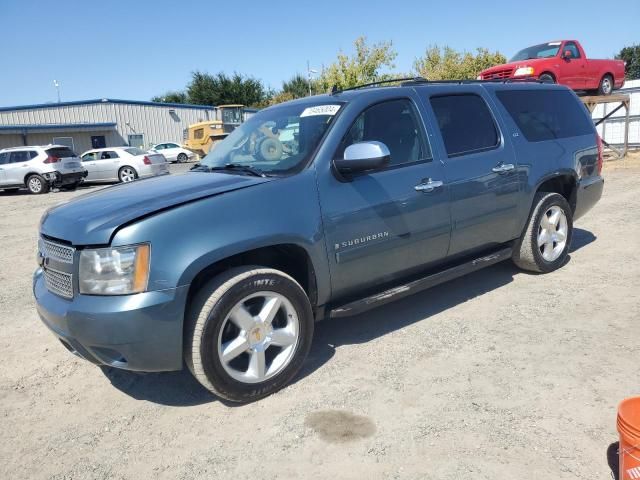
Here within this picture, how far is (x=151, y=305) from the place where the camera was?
9.05ft

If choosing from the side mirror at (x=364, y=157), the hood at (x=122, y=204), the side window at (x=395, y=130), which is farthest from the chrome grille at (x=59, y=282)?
the side window at (x=395, y=130)

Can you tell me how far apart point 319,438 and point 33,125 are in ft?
122

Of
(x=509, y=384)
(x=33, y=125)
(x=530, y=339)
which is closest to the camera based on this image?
(x=509, y=384)


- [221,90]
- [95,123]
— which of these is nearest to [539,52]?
[95,123]

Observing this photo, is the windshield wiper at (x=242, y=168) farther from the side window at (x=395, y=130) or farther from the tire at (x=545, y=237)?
the tire at (x=545, y=237)

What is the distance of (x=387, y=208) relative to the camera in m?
3.62

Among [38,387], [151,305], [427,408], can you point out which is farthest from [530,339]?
[38,387]

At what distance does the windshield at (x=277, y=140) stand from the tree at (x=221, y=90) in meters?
57.9

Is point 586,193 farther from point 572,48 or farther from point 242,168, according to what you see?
point 572,48

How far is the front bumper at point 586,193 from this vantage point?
5.42 meters

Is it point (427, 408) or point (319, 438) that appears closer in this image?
point (319, 438)

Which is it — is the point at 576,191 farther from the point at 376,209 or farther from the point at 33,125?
the point at 33,125

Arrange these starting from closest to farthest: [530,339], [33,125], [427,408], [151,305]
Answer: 1. [151,305]
2. [427,408]
3. [530,339]
4. [33,125]

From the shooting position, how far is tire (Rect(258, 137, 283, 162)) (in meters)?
3.67
